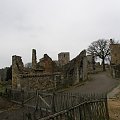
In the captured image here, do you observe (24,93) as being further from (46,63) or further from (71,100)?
(46,63)

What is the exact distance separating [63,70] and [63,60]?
13.3 meters

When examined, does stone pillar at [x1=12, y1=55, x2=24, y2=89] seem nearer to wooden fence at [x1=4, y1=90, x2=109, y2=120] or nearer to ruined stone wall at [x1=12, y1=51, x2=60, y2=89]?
ruined stone wall at [x1=12, y1=51, x2=60, y2=89]

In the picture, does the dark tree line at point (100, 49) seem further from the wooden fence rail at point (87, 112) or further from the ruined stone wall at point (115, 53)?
the wooden fence rail at point (87, 112)

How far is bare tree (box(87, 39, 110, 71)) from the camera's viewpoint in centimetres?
6219

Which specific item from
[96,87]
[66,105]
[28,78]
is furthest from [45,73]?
[66,105]

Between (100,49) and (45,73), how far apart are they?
39582 mm

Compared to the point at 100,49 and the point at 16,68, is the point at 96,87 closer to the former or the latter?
the point at 16,68

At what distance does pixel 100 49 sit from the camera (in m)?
62.8

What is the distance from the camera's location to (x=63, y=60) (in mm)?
43312

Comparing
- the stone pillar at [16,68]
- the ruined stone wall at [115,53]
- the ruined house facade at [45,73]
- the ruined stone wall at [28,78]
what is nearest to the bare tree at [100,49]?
the ruined stone wall at [115,53]

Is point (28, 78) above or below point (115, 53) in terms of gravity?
below

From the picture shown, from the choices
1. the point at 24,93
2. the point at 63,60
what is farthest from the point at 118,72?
the point at 24,93

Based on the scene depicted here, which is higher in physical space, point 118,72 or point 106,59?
point 106,59

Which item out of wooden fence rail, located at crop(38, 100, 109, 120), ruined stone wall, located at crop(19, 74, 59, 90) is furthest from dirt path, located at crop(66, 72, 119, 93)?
wooden fence rail, located at crop(38, 100, 109, 120)
